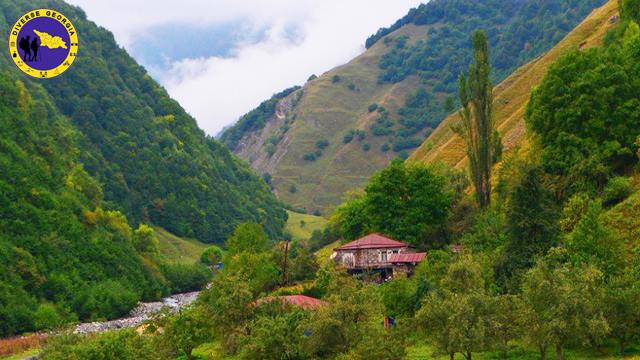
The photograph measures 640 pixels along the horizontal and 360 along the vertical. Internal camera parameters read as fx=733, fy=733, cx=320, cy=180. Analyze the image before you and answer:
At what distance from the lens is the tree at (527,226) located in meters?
54.6

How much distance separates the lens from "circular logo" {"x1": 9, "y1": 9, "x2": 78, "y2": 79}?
108 metres

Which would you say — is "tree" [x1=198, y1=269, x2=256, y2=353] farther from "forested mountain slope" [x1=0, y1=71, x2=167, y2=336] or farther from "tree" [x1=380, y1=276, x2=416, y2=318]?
"forested mountain slope" [x1=0, y1=71, x2=167, y2=336]

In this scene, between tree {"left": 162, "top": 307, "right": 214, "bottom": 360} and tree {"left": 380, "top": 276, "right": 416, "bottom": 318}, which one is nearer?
tree {"left": 380, "top": 276, "right": 416, "bottom": 318}

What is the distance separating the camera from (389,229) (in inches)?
3455

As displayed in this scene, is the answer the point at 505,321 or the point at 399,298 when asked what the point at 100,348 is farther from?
the point at 505,321

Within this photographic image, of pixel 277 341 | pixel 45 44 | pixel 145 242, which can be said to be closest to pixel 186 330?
pixel 277 341

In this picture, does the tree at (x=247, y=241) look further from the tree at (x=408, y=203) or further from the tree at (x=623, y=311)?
the tree at (x=623, y=311)

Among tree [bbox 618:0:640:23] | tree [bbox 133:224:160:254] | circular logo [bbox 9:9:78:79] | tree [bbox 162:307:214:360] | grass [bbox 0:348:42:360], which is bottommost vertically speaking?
grass [bbox 0:348:42:360]

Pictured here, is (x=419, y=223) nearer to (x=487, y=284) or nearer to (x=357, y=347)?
(x=487, y=284)

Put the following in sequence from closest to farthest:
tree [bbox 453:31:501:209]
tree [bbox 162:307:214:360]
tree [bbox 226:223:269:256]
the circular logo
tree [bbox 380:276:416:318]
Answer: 1. tree [bbox 380:276:416:318]
2. tree [bbox 162:307:214:360]
3. tree [bbox 453:31:501:209]
4. tree [bbox 226:223:269:256]
5. the circular logo

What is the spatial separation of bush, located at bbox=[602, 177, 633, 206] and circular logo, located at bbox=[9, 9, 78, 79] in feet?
238

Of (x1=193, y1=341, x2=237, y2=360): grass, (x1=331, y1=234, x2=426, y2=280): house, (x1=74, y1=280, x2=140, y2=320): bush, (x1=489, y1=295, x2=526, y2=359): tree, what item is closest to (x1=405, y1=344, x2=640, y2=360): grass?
(x1=489, y1=295, x2=526, y2=359): tree

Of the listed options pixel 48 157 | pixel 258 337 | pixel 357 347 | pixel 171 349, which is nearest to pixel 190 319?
pixel 171 349

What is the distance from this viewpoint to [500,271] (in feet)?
183
